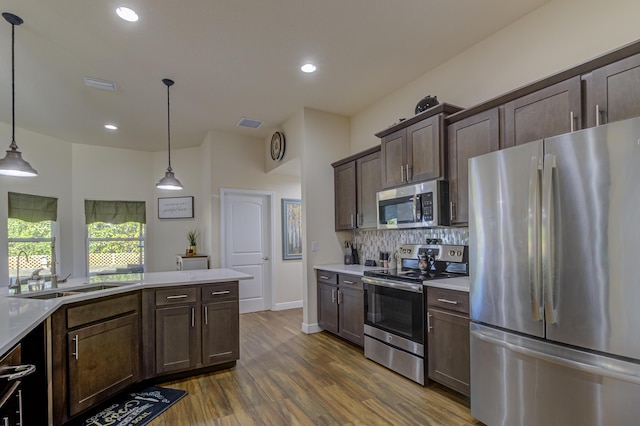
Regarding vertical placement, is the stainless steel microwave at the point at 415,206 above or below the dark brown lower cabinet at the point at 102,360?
above

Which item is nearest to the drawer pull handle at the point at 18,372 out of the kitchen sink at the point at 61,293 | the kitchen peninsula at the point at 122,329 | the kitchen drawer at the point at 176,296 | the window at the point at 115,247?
the kitchen peninsula at the point at 122,329

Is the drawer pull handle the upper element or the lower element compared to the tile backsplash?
lower

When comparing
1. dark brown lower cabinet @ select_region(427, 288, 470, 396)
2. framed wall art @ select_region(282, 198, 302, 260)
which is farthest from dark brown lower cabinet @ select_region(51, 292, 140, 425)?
framed wall art @ select_region(282, 198, 302, 260)

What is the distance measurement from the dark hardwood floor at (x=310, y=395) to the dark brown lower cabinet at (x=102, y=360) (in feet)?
1.53

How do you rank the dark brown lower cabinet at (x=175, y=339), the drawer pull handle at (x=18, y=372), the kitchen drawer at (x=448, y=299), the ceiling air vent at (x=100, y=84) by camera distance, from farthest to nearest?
the ceiling air vent at (x=100, y=84) → the dark brown lower cabinet at (x=175, y=339) → the kitchen drawer at (x=448, y=299) → the drawer pull handle at (x=18, y=372)

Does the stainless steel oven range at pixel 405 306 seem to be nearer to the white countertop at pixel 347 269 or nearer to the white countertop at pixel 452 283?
the white countertop at pixel 452 283

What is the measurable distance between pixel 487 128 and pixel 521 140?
31 centimetres

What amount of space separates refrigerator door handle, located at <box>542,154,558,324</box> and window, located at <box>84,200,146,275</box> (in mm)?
6277

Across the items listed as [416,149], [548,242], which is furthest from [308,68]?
[548,242]

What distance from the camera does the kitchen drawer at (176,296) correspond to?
2.92 metres

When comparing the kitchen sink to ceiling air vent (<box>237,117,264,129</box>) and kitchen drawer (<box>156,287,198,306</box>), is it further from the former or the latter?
ceiling air vent (<box>237,117,264,129</box>)

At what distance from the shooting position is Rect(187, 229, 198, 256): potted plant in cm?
562

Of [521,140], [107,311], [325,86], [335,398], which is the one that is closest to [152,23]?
[325,86]

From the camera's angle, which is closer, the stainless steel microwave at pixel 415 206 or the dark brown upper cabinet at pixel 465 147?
the dark brown upper cabinet at pixel 465 147
